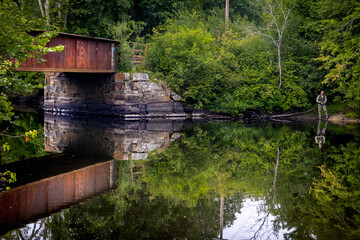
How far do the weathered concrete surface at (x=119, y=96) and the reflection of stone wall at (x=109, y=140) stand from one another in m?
5.49

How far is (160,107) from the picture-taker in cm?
2838

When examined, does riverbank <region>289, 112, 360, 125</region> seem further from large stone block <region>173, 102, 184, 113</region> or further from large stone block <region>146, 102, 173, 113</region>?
large stone block <region>146, 102, 173, 113</region>

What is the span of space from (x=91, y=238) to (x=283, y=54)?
28.0 meters

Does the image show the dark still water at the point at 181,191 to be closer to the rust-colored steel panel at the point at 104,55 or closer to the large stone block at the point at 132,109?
the rust-colored steel panel at the point at 104,55

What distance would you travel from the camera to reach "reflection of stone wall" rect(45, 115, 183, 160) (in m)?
13.9

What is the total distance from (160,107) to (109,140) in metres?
11.9

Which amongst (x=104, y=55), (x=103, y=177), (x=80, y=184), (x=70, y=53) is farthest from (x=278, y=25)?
(x=80, y=184)

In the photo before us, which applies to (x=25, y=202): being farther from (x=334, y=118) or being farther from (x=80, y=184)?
(x=334, y=118)

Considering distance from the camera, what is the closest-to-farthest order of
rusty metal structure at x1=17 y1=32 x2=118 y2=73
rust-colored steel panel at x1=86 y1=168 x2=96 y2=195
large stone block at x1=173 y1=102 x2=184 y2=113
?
rust-colored steel panel at x1=86 y1=168 x2=96 y2=195
rusty metal structure at x1=17 y1=32 x2=118 y2=73
large stone block at x1=173 y1=102 x2=184 y2=113

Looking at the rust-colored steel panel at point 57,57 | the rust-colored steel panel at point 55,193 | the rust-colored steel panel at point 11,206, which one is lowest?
the rust-colored steel panel at point 55,193

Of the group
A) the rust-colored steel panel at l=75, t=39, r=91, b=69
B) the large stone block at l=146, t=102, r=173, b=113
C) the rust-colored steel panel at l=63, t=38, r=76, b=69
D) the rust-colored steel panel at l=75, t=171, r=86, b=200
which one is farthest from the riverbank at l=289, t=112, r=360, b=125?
the rust-colored steel panel at l=75, t=171, r=86, b=200

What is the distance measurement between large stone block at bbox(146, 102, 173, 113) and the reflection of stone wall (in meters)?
5.84

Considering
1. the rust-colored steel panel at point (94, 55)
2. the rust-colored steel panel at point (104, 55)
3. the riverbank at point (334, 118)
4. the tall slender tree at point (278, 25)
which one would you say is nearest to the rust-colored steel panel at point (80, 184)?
the rust-colored steel panel at point (94, 55)

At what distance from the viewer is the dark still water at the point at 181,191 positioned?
6.27 m
